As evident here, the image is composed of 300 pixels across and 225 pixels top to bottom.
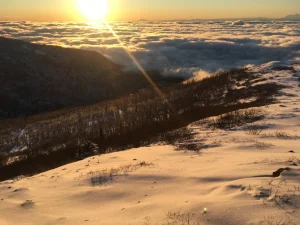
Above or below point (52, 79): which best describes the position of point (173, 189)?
→ below

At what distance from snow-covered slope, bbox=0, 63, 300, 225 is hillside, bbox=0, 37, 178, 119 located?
7396 centimetres

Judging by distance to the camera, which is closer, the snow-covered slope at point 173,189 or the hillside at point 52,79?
the snow-covered slope at point 173,189

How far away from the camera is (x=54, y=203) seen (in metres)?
9.14

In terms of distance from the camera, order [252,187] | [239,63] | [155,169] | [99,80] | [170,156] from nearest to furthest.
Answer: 1. [252,187]
2. [155,169]
3. [170,156]
4. [99,80]
5. [239,63]

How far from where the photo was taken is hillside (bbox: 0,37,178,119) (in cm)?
8531

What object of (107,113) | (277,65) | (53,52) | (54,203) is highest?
(53,52)

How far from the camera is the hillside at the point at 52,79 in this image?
3359 inches

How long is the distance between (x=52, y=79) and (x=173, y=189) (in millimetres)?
96424

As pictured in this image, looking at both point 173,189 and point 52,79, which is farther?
point 52,79

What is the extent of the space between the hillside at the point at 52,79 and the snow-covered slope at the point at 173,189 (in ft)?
243

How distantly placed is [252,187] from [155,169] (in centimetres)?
446

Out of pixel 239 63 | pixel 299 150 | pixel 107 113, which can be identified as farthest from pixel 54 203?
pixel 239 63

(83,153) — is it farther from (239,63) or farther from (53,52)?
(239,63)

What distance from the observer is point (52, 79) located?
98438 mm
